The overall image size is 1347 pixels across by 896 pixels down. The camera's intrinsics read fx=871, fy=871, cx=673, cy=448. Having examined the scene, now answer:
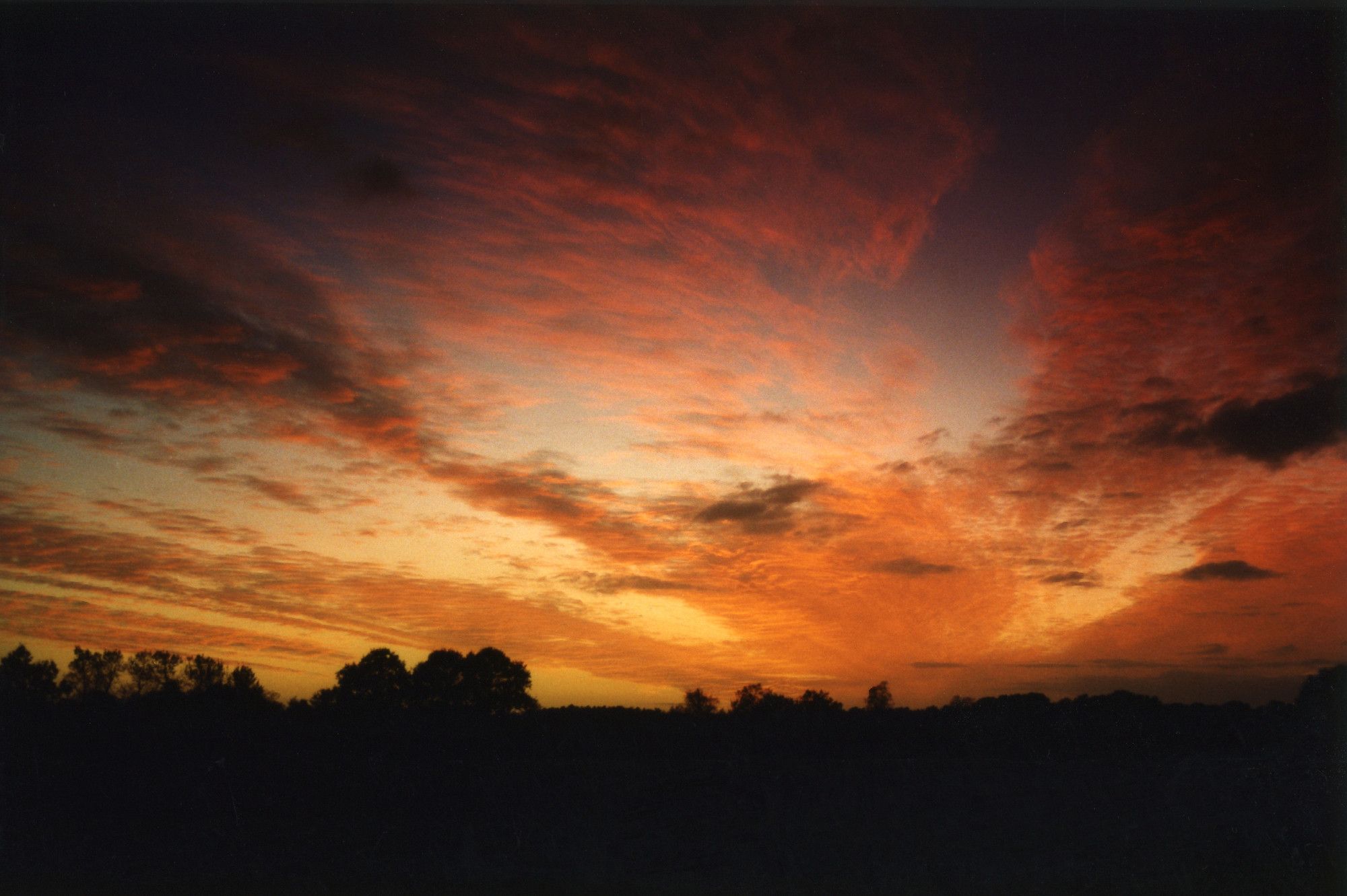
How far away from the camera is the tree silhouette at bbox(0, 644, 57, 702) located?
2864 centimetres

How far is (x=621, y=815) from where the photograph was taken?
22.6 m

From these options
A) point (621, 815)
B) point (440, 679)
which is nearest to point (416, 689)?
point (440, 679)

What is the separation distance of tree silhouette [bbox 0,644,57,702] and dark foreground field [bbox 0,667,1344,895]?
7.77ft

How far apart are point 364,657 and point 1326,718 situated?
139 ft

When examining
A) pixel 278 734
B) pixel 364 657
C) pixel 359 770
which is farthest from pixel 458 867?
pixel 364 657

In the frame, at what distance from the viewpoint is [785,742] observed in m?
28.3

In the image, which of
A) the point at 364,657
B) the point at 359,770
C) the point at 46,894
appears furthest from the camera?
the point at 364,657

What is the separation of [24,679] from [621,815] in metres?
34.8

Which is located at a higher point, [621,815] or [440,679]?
[440,679]

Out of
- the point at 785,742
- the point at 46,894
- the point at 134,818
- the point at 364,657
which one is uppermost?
the point at 364,657

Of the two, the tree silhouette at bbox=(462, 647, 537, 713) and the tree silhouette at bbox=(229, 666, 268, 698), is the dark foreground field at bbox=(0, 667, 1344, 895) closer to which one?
the tree silhouette at bbox=(229, 666, 268, 698)

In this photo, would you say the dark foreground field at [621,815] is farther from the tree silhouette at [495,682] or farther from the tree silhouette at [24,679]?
the tree silhouette at [495,682]

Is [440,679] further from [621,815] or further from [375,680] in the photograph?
[621,815]

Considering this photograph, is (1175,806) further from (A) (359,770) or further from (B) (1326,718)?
(A) (359,770)
